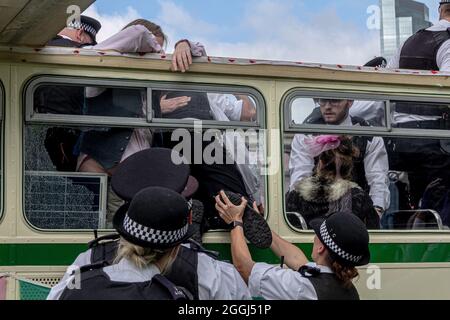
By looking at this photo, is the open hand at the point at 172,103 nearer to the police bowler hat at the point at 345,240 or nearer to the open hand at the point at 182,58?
the open hand at the point at 182,58

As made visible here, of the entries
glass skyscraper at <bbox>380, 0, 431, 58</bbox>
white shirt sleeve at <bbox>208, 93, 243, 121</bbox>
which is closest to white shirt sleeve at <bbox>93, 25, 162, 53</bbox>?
white shirt sleeve at <bbox>208, 93, 243, 121</bbox>

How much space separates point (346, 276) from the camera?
4168 millimetres

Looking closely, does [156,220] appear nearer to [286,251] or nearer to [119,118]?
[119,118]

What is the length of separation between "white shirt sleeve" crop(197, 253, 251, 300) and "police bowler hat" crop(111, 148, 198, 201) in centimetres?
39

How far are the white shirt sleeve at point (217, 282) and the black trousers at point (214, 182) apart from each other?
1084mm

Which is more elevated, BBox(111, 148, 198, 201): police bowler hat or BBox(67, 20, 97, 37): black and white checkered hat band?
BBox(67, 20, 97, 37): black and white checkered hat band

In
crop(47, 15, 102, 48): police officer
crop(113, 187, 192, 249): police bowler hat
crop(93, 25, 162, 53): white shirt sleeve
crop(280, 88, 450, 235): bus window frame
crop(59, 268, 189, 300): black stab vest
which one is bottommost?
crop(59, 268, 189, 300): black stab vest

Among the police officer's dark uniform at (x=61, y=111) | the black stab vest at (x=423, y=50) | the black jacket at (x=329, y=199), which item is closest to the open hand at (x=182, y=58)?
the police officer's dark uniform at (x=61, y=111)

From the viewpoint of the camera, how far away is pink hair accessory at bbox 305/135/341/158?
5.26m

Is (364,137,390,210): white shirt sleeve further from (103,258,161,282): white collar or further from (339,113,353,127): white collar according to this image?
(103,258,161,282): white collar

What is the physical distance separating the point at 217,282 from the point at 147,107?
4.97ft

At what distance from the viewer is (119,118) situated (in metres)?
4.84
